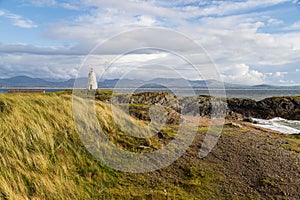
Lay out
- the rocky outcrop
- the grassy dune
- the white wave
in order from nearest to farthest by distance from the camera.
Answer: the grassy dune, the white wave, the rocky outcrop

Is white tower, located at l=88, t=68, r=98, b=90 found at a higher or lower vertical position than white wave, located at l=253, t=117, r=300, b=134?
higher

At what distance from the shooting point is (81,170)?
7.81 meters

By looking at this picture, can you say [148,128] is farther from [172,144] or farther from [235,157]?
[235,157]

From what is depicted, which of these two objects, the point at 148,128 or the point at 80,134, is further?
the point at 148,128

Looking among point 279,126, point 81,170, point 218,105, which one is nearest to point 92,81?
point 81,170

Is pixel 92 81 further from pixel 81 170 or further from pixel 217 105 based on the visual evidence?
pixel 217 105

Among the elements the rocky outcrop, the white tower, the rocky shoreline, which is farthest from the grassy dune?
the rocky shoreline

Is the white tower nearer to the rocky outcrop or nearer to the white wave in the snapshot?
the rocky outcrop

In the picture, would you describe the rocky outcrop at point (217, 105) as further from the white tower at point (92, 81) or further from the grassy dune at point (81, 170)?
the grassy dune at point (81, 170)

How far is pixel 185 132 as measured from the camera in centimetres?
1268

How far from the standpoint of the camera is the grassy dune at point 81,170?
6.73 meters

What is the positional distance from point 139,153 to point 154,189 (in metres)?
1.93

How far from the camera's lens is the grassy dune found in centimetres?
673

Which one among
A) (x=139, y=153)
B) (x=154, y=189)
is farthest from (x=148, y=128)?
(x=154, y=189)
